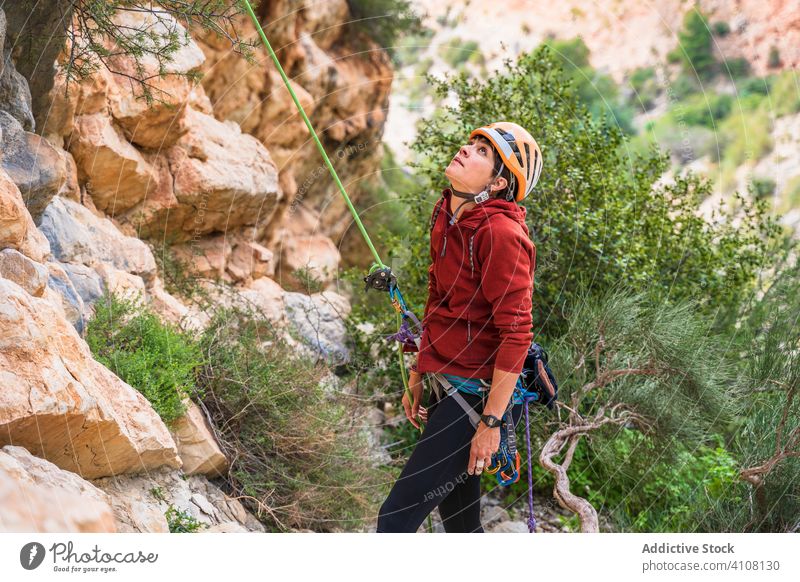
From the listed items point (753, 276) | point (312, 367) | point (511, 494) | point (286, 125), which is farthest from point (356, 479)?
point (286, 125)

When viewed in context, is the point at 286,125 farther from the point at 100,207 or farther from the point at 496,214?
the point at 496,214

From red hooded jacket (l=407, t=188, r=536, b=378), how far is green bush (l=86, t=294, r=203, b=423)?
1.41 metres

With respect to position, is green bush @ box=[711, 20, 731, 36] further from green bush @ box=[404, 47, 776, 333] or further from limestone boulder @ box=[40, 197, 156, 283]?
limestone boulder @ box=[40, 197, 156, 283]

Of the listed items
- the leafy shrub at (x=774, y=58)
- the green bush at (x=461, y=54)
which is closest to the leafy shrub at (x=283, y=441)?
the green bush at (x=461, y=54)

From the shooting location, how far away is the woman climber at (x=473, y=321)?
2.01m

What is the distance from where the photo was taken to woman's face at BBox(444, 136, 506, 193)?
2158 millimetres

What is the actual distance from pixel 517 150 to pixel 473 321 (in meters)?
0.51

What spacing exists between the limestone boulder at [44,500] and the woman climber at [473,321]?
2.61 ft

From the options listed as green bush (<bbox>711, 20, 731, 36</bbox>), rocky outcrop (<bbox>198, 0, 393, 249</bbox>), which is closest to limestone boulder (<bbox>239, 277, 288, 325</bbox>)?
rocky outcrop (<bbox>198, 0, 393, 249</bbox>)

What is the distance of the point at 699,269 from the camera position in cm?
523

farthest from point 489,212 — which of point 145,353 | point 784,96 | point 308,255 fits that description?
point 784,96

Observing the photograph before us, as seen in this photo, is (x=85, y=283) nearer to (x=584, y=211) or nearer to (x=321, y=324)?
(x=321, y=324)

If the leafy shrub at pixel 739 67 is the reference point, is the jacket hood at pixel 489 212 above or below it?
below

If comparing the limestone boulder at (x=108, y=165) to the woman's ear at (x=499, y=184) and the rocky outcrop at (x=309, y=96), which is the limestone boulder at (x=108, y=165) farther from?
the woman's ear at (x=499, y=184)
